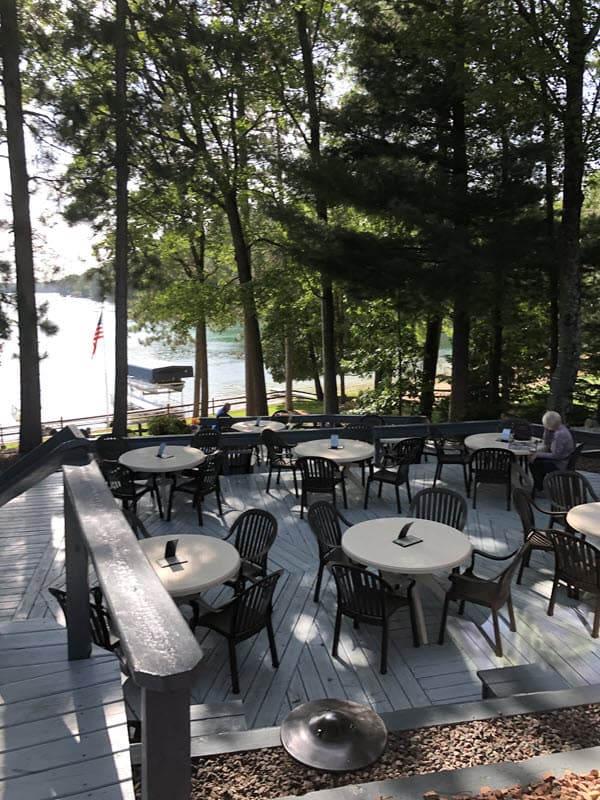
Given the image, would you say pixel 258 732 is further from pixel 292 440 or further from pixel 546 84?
pixel 546 84

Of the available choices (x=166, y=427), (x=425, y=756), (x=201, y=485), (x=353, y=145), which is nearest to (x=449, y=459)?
(x=201, y=485)

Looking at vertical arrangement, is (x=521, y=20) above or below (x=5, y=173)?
above

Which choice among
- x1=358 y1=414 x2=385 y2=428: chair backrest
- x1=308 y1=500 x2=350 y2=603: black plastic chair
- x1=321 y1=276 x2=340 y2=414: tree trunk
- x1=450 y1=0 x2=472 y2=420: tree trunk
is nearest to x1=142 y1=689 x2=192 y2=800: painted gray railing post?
x1=308 y1=500 x2=350 y2=603: black plastic chair

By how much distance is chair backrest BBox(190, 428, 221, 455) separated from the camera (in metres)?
8.97

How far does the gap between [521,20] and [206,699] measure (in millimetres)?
10333

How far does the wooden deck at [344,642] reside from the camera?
390 cm

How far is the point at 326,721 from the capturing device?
301cm

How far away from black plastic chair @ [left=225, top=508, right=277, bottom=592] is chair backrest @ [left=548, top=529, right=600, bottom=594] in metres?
2.36

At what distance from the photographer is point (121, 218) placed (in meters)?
11.1

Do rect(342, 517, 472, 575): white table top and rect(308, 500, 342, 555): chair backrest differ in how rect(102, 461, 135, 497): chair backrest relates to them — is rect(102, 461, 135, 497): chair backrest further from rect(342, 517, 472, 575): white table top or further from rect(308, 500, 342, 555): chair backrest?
rect(342, 517, 472, 575): white table top

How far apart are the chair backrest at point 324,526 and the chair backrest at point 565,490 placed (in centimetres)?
261

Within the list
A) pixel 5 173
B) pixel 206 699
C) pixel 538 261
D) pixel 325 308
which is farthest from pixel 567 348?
pixel 5 173

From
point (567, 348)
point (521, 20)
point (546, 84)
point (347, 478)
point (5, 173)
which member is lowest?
point (347, 478)

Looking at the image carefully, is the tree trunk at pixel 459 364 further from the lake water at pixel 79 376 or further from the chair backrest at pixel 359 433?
the lake water at pixel 79 376
